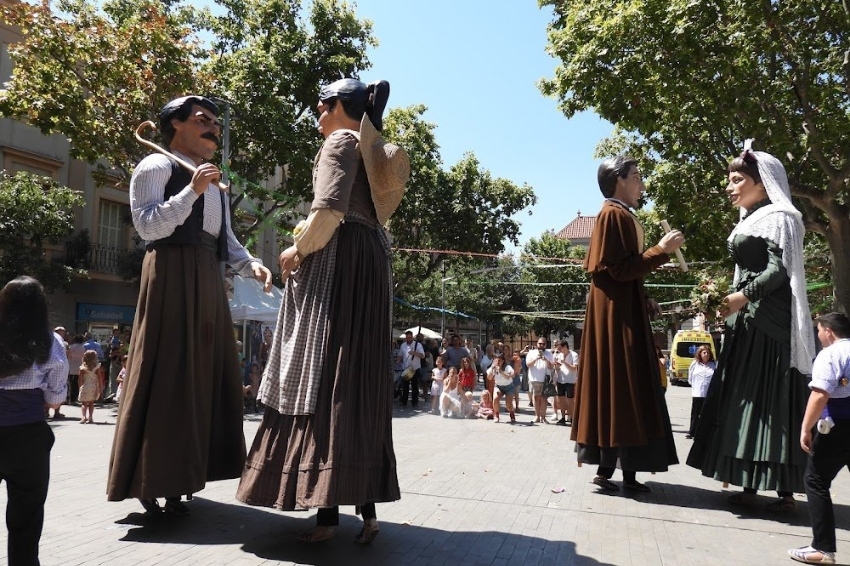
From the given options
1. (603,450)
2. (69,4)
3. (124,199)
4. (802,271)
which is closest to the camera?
(802,271)

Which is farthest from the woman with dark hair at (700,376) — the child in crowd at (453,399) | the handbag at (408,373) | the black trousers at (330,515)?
the black trousers at (330,515)

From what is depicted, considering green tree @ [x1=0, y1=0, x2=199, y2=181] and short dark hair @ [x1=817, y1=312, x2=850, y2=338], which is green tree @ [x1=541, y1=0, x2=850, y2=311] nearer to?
green tree @ [x1=0, y1=0, x2=199, y2=181]

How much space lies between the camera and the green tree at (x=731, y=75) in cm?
1252

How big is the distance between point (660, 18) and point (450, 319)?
41651mm

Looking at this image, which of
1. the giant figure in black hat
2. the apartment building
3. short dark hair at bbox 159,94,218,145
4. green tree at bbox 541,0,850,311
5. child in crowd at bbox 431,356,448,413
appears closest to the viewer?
the giant figure in black hat

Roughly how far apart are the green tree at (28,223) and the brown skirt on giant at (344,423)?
17906 millimetres

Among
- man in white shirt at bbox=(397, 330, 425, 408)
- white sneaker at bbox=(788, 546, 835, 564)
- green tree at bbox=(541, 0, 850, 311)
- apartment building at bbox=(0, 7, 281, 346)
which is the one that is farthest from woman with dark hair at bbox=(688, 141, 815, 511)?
apartment building at bbox=(0, 7, 281, 346)

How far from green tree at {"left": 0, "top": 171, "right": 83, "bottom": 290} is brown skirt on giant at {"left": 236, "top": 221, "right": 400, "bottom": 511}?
17.9m

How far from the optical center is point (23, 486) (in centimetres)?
280

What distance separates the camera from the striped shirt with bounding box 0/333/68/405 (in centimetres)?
293

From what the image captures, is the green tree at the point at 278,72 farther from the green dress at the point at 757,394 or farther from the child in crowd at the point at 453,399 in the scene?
the green dress at the point at 757,394

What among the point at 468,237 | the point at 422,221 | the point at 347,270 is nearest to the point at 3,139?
the point at 422,221

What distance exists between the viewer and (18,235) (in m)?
18.8

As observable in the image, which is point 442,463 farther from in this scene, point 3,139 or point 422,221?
point 422,221
